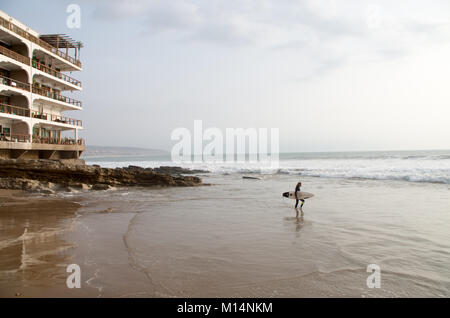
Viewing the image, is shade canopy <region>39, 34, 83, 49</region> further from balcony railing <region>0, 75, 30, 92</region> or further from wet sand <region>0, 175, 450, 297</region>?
wet sand <region>0, 175, 450, 297</region>

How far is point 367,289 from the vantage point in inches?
189

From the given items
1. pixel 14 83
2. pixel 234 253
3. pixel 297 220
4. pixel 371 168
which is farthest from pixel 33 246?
pixel 371 168

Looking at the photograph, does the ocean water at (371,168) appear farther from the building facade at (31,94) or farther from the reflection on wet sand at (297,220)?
the building facade at (31,94)

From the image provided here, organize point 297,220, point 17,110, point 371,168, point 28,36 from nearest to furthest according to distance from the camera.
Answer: point 297,220 → point 17,110 → point 28,36 → point 371,168

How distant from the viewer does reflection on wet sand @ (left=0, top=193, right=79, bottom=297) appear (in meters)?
4.95

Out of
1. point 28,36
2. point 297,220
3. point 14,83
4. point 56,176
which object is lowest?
point 297,220

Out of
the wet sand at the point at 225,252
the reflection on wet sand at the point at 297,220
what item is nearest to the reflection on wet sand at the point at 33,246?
the wet sand at the point at 225,252

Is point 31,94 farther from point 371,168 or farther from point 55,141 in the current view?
point 371,168

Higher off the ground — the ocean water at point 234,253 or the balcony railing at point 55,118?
the balcony railing at point 55,118

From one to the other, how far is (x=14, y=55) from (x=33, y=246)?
987 inches

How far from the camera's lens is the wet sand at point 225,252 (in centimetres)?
478

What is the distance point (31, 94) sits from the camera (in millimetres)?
25891
